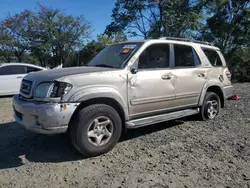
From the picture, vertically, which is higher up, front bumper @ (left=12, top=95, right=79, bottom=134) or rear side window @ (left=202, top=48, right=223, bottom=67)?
rear side window @ (left=202, top=48, right=223, bottom=67)

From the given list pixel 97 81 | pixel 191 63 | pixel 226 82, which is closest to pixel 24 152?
pixel 97 81

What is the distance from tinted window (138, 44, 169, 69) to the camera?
4.16 meters

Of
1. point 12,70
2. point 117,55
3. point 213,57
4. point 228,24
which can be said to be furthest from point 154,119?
point 228,24

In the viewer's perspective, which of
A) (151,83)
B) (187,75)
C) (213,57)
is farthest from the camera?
(213,57)

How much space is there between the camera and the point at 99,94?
3.52 m

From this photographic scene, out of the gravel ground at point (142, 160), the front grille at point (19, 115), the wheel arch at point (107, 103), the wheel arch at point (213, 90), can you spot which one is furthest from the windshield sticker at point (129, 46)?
the front grille at point (19, 115)

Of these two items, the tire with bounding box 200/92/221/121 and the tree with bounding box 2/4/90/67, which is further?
the tree with bounding box 2/4/90/67

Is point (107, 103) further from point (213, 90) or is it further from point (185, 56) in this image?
point (213, 90)

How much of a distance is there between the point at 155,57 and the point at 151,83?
569 millimetres

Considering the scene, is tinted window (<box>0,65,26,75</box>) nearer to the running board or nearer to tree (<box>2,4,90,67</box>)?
the running board

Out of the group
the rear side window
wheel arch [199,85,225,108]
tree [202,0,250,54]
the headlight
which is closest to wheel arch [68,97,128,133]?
the headlight

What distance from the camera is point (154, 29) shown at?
15.8 m

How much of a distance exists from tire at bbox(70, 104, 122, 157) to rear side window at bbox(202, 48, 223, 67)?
2989 mm

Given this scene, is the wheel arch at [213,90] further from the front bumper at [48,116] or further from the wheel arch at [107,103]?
the front bumper at [48,116]
